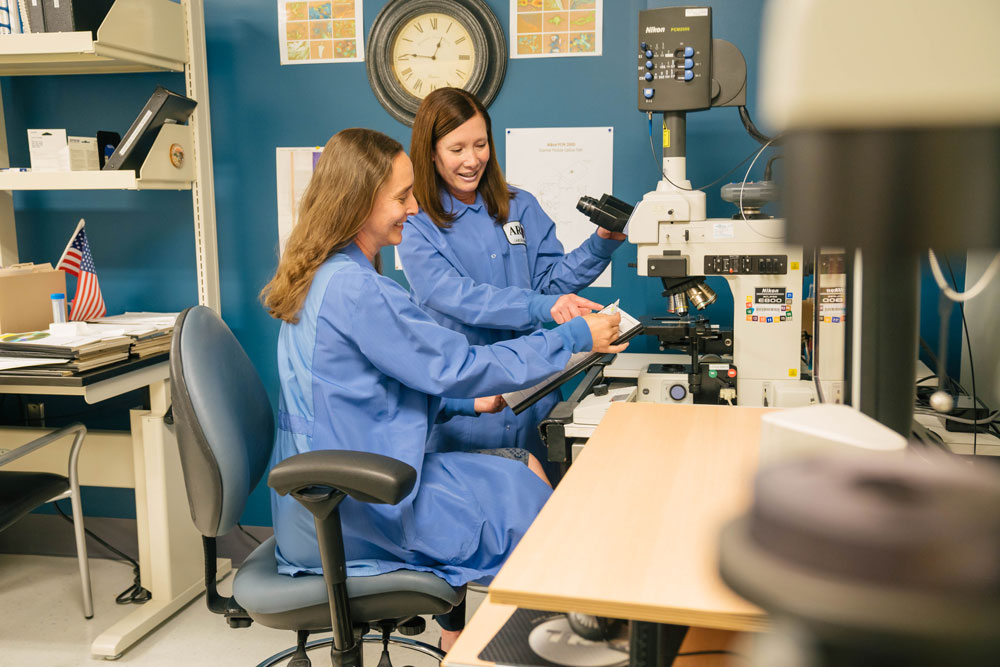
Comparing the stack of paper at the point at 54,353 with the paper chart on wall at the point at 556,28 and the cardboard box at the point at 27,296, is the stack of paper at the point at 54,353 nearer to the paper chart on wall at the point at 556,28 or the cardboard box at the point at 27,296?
the cardboard box at the point at 27,296

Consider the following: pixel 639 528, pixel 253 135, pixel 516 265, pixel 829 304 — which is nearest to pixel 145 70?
pixel 253 135

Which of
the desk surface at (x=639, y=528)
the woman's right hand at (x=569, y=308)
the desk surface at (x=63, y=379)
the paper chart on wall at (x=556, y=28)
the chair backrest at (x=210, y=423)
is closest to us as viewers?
the desk surface at (x=639, y=528)

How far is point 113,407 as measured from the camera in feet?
11.1

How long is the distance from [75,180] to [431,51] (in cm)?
121

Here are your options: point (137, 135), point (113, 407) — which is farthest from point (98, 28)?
point (113, 407)

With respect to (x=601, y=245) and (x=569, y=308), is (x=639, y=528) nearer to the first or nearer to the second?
(x=569, y=308)

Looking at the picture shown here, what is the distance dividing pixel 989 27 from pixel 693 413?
61.5 inches

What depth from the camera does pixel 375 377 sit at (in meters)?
1.67

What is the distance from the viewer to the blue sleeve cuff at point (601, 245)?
2.50 meters

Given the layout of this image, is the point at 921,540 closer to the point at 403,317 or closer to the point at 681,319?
the point at 403,317

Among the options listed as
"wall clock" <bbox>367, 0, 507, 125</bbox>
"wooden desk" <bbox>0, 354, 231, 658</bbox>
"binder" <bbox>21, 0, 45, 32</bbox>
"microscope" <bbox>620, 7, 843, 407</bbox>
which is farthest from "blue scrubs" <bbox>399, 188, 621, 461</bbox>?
"binder" <bbox>21, 0, 45, 32</bbox>

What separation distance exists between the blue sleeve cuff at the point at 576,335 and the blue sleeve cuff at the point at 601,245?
0.67m

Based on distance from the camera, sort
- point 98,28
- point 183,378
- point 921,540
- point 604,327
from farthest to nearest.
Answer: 1. point 98,28
2. point 604,327
3. point 183,378
4. point 921,540

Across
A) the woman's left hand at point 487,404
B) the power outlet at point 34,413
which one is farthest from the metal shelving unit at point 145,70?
the woman's left hand at point 487,404
